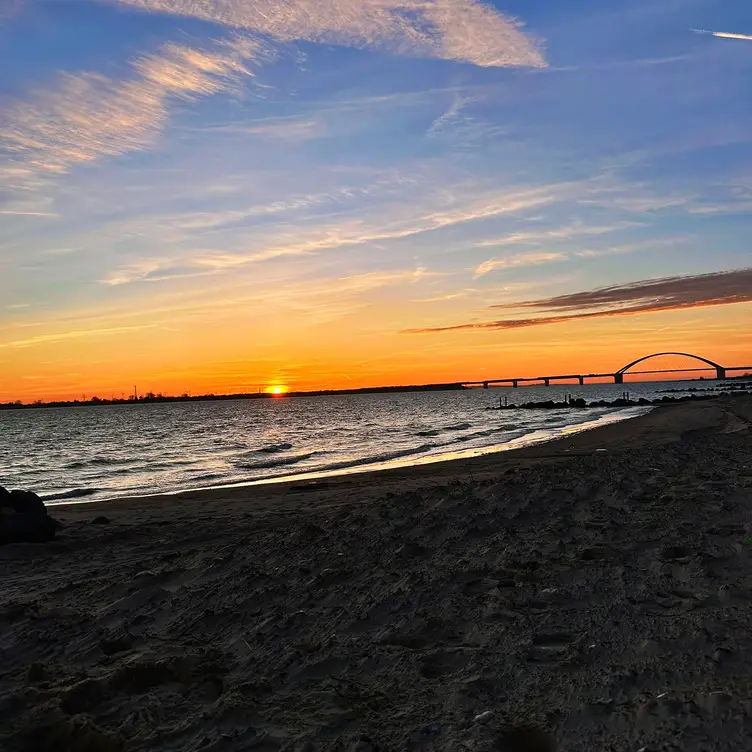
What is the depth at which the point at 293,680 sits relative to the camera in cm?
416

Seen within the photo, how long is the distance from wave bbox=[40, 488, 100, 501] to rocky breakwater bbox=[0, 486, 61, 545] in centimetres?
1010

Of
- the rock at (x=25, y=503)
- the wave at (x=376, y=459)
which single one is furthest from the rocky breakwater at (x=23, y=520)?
the wave at (x=376, y=459)

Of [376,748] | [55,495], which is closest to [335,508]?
[376,748]

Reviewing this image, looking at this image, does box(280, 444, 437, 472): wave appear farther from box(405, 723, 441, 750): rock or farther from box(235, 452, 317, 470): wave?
box(405, 723, 441, 750): rock

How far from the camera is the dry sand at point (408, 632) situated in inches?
134

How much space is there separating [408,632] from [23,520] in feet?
24.2

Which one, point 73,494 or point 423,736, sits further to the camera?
point 73,494

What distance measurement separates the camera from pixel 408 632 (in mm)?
4789

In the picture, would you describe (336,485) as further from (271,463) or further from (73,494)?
(271,463)

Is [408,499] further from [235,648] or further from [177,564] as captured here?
[235,648]

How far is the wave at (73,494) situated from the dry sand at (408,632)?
37.9 feet

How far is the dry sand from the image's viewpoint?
134 inches

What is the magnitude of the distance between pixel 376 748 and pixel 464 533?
4.52 meters

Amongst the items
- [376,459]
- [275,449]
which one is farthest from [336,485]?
[275,449]
